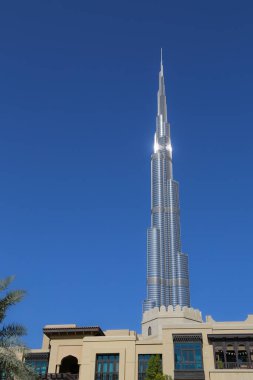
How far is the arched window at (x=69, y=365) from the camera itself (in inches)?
2041

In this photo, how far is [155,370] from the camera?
42.5 m

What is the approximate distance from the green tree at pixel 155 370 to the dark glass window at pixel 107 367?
4.83 m

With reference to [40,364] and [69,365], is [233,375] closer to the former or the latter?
[69,365]

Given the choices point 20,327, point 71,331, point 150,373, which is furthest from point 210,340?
point 20,327

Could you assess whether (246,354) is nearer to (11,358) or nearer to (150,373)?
(150,373)

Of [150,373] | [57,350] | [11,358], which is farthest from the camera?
[57,350]

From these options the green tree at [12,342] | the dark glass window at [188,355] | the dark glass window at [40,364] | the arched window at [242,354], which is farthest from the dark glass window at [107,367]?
the green tree at [12,342]

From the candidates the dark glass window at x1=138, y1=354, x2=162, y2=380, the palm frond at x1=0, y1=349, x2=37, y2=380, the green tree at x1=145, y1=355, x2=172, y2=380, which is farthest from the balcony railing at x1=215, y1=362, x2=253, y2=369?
the palm frond at x1=0, y1=349, x2=37, y2=380

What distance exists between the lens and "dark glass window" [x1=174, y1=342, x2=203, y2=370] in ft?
150

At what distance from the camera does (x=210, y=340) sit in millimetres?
46562

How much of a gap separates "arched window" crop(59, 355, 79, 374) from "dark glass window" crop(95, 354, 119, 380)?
15.7ft

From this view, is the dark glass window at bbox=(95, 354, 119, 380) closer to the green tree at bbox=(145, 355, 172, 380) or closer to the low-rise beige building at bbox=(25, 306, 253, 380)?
the low-rise beige building at bbox=(25, 306, 253, 380)

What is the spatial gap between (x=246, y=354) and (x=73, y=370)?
770 inches

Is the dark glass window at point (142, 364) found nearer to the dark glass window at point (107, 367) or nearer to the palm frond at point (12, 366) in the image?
the dark glass window at point (107, 367)
